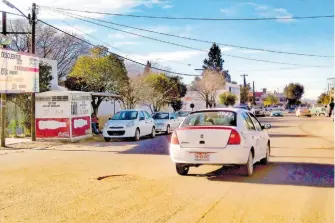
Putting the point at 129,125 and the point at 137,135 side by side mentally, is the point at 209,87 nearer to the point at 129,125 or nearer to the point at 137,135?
the point at 137,135

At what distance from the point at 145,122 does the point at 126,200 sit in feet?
51.9

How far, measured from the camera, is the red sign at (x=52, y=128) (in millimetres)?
22047

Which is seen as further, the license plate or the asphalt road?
the license plate

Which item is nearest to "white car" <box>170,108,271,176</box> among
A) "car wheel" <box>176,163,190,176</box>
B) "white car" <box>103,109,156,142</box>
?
"car wheel" <box>176,163,190,176</box>

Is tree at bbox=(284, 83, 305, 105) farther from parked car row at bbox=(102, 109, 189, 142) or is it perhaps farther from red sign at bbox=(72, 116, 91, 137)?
red sign at bbox=(72, 116, 91, 137)

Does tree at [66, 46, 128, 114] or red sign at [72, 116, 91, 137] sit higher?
tree at [66, 46, 128, 114]

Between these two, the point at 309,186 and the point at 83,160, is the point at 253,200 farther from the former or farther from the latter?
the point at 83,160

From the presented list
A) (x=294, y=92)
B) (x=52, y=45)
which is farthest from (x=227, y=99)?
(x=294, y=92)

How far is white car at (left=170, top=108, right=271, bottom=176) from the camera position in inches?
388

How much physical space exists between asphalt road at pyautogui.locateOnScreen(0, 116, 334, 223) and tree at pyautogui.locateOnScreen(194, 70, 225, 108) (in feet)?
205

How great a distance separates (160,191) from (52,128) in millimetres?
14875

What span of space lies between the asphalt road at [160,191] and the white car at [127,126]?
745 centimetres

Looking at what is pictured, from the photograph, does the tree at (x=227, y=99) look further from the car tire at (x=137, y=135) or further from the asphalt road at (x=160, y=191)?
the asphalt road at (x=160, y=191)

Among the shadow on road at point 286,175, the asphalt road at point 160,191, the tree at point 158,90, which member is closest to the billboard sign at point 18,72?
the asphalt road at point 160,191
